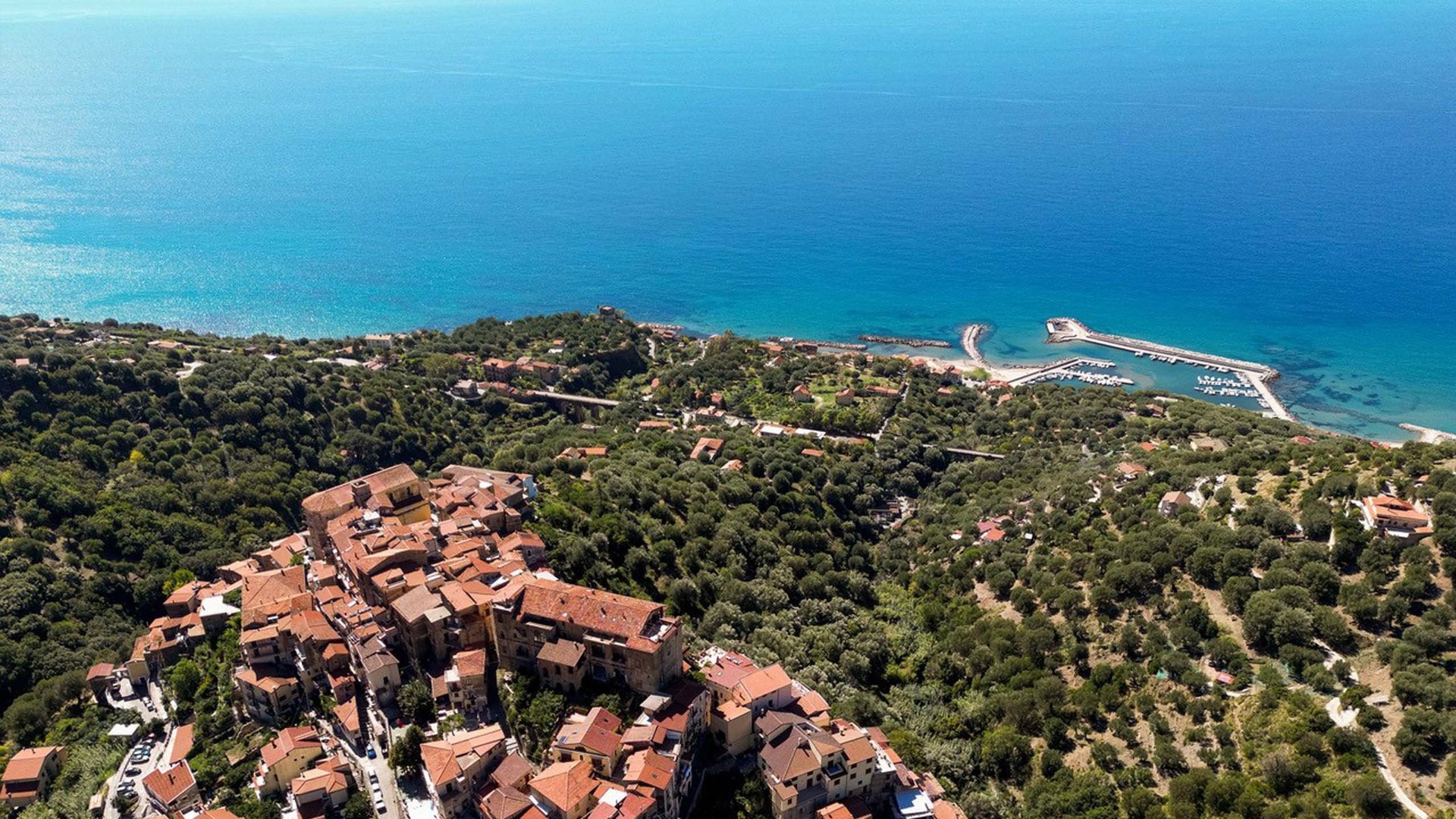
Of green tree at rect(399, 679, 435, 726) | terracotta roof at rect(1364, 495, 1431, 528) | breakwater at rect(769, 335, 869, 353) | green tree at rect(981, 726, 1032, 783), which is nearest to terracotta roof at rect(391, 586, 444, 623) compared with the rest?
green tree at rect(399, 679, 435, 726)

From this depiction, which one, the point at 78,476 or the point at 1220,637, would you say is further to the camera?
the point at 78,476

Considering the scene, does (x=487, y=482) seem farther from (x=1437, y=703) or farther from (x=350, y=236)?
(x=350, y=236)

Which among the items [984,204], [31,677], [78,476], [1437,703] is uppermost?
[984,204]

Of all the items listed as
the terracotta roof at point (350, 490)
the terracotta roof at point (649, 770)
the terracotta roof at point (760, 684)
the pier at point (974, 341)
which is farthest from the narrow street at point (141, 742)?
the pier at point (974, 341)

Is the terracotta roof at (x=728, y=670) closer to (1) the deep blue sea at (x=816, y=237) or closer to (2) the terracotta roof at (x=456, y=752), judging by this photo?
(2) the terracotta roof at (x=456, y=752)

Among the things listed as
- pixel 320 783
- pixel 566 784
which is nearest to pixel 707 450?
pixel 320 783

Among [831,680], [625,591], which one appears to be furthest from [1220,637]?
[625,591]

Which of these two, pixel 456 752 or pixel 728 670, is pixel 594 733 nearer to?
pixel 456 752
